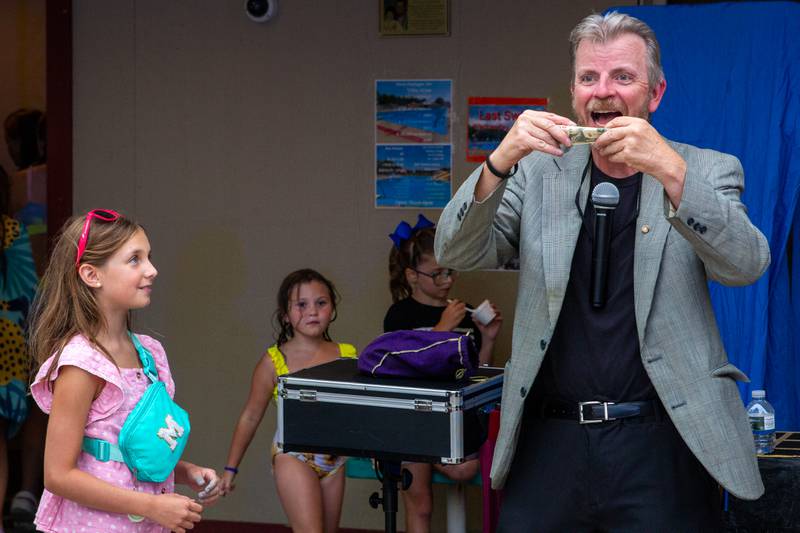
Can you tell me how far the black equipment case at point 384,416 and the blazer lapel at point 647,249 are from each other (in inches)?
36.0

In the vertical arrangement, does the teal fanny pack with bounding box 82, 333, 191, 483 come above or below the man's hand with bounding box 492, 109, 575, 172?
below

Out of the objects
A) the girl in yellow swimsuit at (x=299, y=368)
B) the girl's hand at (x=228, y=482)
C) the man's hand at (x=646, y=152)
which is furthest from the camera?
the girl in yellow swimsuit at (x=299, y=368)

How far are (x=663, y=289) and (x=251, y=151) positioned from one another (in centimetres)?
318

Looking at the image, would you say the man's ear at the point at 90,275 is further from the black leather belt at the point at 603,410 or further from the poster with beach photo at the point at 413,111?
the poster with beach photo at the point at 413,111

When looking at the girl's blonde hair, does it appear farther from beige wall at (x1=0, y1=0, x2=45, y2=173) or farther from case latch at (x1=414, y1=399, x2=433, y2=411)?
beige wall at (x1=0, y1=0, x2=45, y2=173)

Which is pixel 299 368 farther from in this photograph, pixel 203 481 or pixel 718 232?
pixel 718 232

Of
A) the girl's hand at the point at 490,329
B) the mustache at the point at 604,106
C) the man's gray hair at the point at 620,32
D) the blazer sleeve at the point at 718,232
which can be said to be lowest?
the girl's hand at the point at 490,329

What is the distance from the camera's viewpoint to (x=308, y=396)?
3320mm

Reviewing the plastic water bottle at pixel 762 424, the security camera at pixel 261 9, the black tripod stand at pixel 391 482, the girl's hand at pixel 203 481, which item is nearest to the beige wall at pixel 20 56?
the security camera at pixel 261 9

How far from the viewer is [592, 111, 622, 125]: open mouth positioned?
8.05 feet

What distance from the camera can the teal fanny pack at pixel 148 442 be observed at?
276 centimetres

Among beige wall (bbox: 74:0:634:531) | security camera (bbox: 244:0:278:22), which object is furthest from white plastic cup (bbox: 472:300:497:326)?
security camera (bbox: 244:0:278:22)

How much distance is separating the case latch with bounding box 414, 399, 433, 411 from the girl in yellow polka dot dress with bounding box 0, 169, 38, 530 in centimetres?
265

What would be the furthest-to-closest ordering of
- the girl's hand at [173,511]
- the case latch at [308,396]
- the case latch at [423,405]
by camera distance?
the case latch at [308,396] → the case latch at [423,405] → the girl's hand at [173,511]
